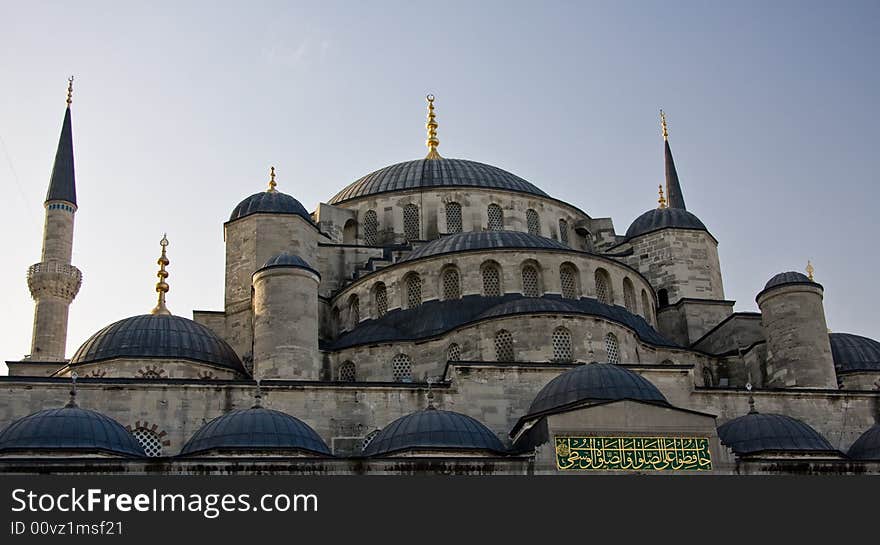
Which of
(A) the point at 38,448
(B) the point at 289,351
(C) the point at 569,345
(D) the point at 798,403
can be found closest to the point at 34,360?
(B) the point at 289,351

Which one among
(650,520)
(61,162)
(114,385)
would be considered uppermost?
(61,162)

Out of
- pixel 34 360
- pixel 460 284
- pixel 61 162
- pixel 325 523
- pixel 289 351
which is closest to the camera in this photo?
pixel 325 523

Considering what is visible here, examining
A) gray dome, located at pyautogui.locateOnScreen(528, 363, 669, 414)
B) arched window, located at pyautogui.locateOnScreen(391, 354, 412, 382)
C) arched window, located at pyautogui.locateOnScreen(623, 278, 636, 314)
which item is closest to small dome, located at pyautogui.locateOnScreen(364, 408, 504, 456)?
gray dome, located at pyautogui.locateOnScreen(528, 363, 669, 414)

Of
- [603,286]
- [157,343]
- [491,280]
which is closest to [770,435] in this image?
[603,286]

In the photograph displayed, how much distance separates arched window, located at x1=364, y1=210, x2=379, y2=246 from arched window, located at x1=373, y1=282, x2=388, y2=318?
4289 mm

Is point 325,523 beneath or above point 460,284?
beneath

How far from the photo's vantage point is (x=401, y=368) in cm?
2397

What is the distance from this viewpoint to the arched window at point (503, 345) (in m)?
23.0

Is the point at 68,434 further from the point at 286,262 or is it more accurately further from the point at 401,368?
the point at 401,368

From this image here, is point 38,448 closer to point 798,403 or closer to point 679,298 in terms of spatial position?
point 798,403

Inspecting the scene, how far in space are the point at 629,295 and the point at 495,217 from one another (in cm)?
534

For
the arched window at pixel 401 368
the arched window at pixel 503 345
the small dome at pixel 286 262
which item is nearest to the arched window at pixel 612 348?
the arched window at pixel 503 345

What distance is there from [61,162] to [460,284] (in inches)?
487

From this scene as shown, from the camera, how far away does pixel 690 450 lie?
19469 millimetres
